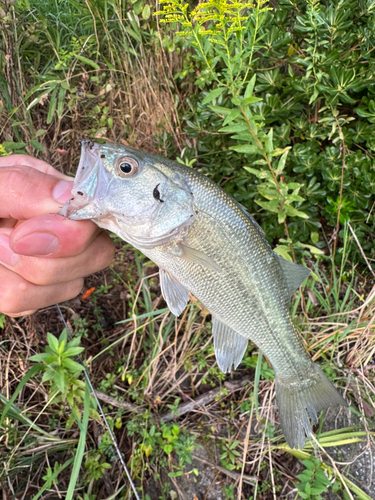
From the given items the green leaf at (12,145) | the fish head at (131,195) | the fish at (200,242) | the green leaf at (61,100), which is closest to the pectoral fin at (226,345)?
the fish at (200,242)

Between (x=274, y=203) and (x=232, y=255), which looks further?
(x=274, y=203)

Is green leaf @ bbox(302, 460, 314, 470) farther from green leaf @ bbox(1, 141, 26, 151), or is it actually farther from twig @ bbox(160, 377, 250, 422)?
green leaf @ bbox(1, 141, 26, 151)

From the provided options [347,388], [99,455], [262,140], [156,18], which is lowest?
[99,455]

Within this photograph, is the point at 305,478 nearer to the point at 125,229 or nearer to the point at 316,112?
the point at 125,229

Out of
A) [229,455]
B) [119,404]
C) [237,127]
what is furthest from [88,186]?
[229,455]

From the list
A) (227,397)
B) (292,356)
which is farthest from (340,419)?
(292,356)

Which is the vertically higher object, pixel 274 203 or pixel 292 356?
pixel 274 203

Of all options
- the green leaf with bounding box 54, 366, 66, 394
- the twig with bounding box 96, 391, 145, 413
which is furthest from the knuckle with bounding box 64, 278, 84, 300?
the twig with bounding box 96, 391, 145, 413
